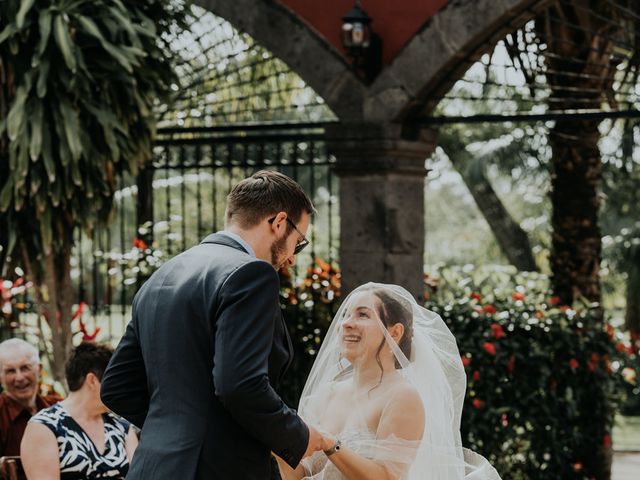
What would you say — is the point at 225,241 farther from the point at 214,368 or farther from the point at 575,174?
the point at 575,174

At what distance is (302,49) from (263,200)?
451 centimetres

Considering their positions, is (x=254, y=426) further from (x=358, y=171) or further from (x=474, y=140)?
(x=474, y=140)

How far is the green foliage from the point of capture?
681 cm

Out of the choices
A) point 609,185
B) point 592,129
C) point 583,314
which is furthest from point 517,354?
point 609,185

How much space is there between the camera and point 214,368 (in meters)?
2.84

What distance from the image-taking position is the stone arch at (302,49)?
7289 mm

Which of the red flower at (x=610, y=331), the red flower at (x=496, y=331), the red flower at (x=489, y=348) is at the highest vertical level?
the red flower at (x=496, y=331)

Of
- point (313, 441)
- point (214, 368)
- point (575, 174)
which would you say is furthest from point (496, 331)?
point (214, 368)

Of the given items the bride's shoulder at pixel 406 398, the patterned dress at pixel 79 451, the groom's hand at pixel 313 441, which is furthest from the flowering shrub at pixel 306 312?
the groom's hand at pixel 313 441

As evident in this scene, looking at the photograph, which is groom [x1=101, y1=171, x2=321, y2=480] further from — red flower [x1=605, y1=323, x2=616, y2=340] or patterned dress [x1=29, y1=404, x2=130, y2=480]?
red flower [x1=605, y1=323, x2=616, y2=340]

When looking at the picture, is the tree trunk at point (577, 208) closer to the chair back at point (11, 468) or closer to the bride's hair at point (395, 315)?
the bride's hair at point (395, 315)

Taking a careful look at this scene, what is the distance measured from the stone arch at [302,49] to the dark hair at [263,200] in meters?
4.22

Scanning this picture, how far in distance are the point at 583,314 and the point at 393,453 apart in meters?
4.67

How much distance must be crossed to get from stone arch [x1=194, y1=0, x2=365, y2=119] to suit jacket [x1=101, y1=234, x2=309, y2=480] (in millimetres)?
4302
